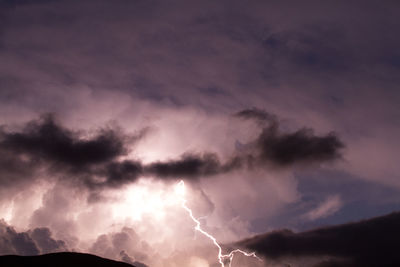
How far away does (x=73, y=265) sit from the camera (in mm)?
107125

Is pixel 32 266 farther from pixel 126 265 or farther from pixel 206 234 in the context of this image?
pixel 206 234

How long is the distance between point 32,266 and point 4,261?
6561 mm

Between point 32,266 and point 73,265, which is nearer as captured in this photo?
point 32,266

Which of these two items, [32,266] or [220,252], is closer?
[220,252]

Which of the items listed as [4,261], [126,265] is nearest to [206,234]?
[126,265]

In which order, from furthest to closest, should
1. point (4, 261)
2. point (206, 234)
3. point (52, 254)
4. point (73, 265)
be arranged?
point (52, 254)
point (73, 265)
point (4, 261)
point (206, 234)

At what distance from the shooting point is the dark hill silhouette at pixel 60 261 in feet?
331

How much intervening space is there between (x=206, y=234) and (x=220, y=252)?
7.53m

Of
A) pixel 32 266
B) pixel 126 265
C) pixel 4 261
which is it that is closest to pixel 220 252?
pixel 126 265

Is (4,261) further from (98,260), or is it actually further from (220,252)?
(220,252)

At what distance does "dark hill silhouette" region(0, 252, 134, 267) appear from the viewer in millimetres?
100969

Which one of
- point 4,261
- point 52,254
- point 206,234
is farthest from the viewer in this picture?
point 52,254

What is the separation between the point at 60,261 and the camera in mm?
109250

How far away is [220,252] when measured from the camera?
3625 inches
